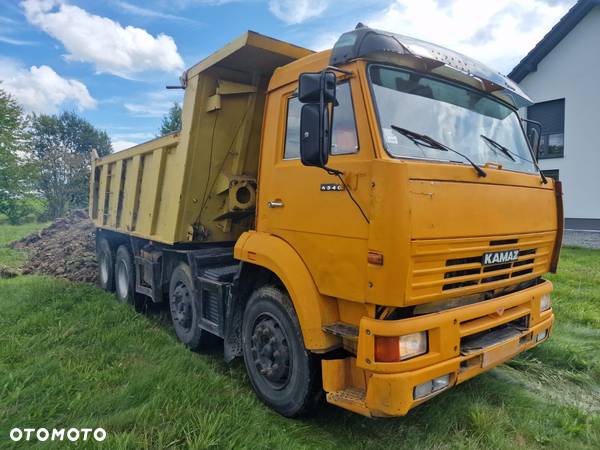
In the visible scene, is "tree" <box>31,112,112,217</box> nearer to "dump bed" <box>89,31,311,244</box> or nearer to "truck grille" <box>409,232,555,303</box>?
"dump bed" <box>89,31,311,244</box>

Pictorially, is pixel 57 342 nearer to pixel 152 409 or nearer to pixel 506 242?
pixel 152 409

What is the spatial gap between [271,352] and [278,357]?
10 centimetres

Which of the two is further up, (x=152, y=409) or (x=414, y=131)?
(x=414, y=131)

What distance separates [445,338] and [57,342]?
4.06m

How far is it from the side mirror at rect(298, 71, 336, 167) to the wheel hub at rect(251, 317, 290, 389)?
4.71 ft

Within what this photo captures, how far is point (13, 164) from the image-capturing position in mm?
28828

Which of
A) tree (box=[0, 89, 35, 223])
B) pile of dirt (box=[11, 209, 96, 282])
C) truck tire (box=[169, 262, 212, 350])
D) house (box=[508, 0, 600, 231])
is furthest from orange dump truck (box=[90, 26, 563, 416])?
tree (box=[0, 89, 35, 223])

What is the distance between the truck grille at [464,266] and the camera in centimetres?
257

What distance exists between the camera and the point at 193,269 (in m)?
4.55

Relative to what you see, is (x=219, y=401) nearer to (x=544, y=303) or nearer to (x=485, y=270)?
(x=485, y=270)

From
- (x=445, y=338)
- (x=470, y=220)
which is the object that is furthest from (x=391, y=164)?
(x=445, y=338)

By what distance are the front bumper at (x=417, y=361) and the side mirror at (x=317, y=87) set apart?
1.40 meters

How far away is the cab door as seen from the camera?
2713mm

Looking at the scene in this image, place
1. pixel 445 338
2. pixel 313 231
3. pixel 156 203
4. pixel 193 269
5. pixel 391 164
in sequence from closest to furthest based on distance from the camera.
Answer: pixel 391 164, pixel 445 338, pixel 313 231, pixel 193 269, pixel 156 203
